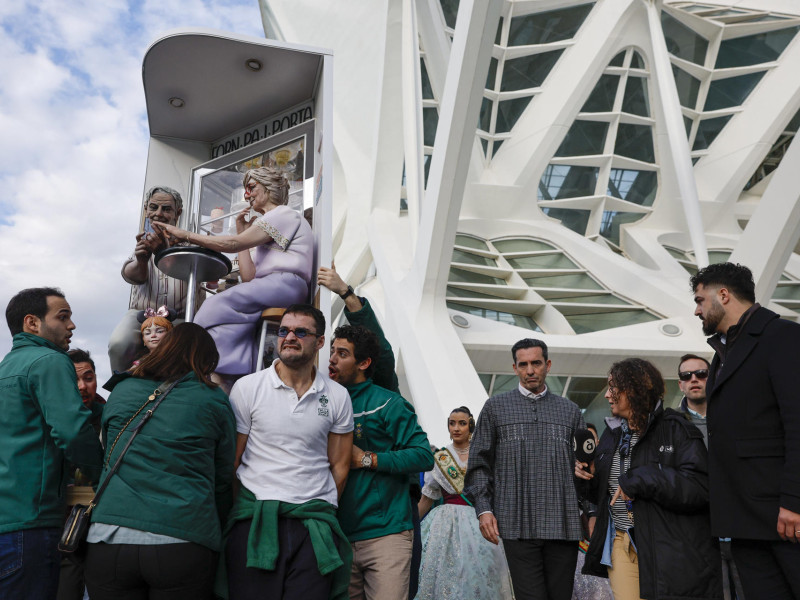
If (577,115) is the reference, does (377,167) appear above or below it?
below

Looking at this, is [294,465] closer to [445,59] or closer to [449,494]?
[449,494]

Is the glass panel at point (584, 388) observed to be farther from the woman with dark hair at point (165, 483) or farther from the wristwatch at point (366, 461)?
the woman with dark hair at point (165, 483)

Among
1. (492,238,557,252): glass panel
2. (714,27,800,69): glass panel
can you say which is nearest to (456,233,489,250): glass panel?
(492,238,557,252): glass panel

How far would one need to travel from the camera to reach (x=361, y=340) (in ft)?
11.2

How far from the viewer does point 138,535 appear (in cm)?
223

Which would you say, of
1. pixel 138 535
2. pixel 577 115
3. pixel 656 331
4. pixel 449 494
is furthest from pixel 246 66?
pixel 577 115

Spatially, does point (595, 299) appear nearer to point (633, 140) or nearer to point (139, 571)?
point (633, 140)

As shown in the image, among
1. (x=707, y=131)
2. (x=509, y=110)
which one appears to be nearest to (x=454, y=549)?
(x=509, y=110)

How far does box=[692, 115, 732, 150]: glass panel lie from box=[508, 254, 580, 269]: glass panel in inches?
327

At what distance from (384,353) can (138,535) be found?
5.92ft

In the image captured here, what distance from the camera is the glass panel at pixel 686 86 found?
21.5 metres

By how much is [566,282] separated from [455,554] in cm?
1194

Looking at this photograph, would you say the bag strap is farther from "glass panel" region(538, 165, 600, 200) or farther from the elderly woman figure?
"glass panel" region(538, 165, 600, 200)

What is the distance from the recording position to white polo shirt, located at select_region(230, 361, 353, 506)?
2652 mm
